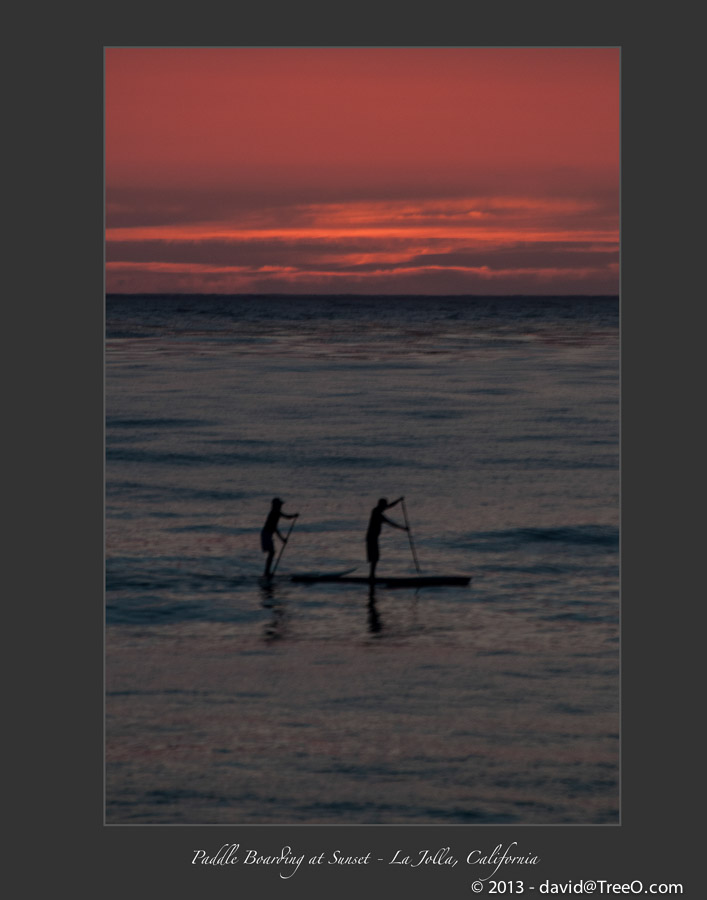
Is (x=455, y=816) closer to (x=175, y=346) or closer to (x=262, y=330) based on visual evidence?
(x=175, y=346)

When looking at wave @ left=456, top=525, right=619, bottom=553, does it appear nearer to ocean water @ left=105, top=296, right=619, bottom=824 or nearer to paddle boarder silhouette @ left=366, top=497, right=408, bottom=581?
ocean water @ left=105, top=296, right=619, bottom=824

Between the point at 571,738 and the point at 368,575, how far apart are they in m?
9.28

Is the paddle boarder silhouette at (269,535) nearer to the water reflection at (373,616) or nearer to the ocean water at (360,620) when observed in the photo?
the ocean water at (360,620)

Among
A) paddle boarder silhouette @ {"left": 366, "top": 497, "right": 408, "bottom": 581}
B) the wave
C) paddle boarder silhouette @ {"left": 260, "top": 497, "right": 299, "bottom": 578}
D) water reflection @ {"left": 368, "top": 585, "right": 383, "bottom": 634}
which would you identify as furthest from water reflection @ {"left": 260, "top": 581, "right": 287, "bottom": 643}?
the wave

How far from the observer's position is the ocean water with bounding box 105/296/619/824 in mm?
14141

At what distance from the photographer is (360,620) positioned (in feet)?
70.3

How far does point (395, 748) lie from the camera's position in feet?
49.1

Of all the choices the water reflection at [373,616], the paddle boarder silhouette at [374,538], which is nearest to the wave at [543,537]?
the paddle boarder silhouette at [374,538]

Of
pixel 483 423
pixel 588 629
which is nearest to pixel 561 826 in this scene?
pixel 588 629

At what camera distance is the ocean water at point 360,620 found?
46.4 ft

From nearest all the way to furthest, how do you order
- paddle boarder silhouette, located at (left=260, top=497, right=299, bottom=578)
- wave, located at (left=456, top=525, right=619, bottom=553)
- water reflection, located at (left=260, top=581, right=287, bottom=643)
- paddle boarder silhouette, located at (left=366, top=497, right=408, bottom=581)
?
1. water reflection, located at (left=260, top=581, right=287, bottom=643)
2. paddle boarder silhouette, located at (left=366, top=497, right=408, bottom=581)
3. paddle boarder silhouette, located at (left=260, top=497, right=299, bottom=578)
4. wave, located at (left=456, top=525, right=619, bottom=553)

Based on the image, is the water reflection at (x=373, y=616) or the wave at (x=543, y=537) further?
the wave at (x=543, y=537)

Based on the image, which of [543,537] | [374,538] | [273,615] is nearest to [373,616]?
[273,615]

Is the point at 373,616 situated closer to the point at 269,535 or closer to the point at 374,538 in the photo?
the point at 374,538
